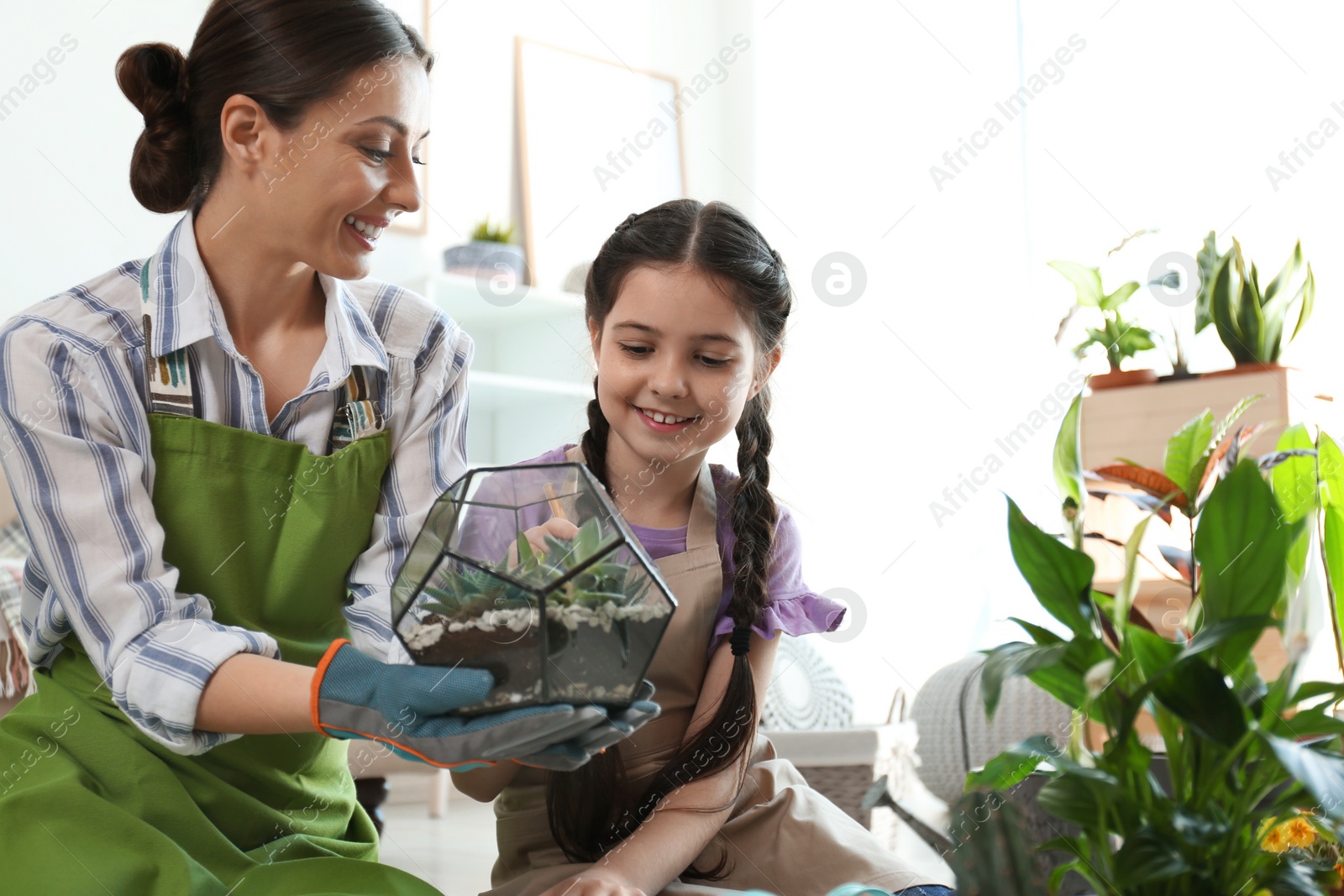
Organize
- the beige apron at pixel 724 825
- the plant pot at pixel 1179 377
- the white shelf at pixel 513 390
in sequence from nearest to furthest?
the beige apron at pixel 724 825 → the plant pot at pixel 1179 377 → the white shelf at pixel 513 390

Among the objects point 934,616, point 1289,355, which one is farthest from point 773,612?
point 934,616

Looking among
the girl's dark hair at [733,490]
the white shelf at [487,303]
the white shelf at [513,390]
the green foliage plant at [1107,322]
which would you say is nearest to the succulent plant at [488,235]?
the white shelf at [487,303]

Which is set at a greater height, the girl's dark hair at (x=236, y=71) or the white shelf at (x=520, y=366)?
the girl's dark hair at (x=236, y=71)

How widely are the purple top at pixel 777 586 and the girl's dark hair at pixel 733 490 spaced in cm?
2

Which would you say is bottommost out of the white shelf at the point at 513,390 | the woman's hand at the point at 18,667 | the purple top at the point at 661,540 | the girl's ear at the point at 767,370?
the woman's hand at the point at 18,667

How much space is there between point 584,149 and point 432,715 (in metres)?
3.29

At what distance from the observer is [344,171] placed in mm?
1014

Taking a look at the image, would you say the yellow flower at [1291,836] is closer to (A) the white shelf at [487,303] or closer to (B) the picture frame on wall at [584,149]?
(A) the white shelf at [487,303]

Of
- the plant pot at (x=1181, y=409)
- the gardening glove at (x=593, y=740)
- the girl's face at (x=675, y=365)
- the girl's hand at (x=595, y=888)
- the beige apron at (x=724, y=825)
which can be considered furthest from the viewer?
the plant pot at (x=1181, y=409)

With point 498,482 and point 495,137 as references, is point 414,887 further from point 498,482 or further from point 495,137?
point 495,137

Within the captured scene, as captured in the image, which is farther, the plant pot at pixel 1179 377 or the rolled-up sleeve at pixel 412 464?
the plant pot at pixel 1179 377

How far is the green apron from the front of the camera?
871 mm

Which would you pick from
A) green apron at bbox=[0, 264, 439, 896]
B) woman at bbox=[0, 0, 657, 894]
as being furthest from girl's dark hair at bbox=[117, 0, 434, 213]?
green apron at bbox=[0, 264, 439, 896]

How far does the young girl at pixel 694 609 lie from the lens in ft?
3.39
